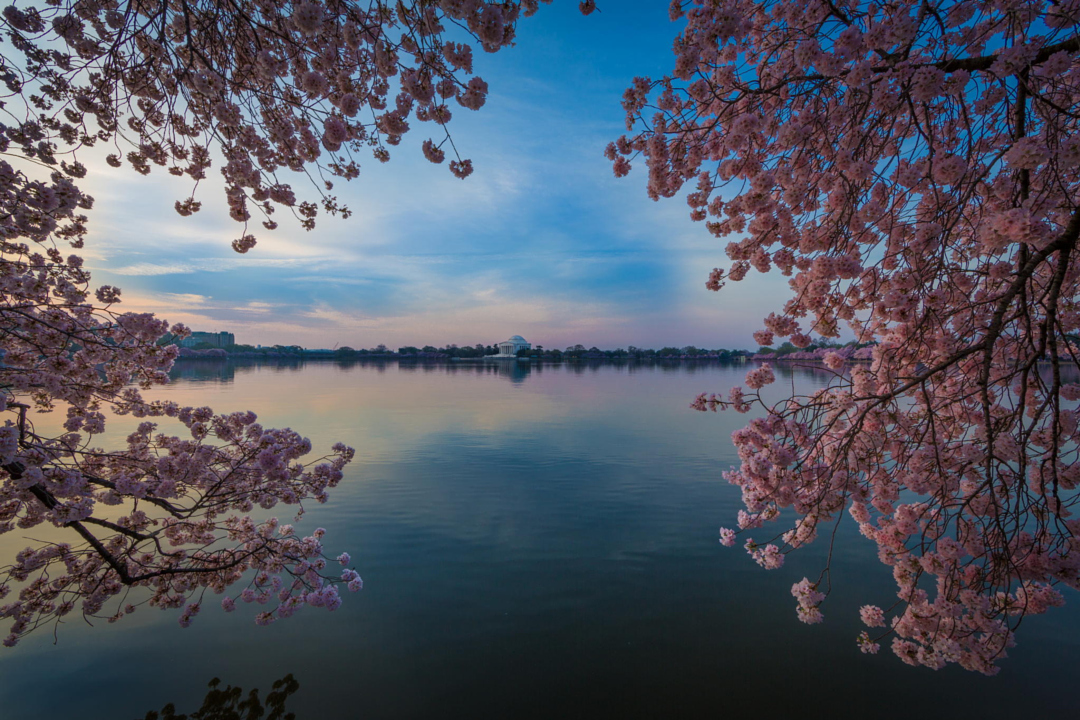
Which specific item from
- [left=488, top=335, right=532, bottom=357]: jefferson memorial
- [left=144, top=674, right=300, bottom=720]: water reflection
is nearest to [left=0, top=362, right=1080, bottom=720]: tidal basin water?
[left=144, top=674, right=300, bottom=720]: water reflection

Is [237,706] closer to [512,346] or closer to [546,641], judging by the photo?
[546,641]

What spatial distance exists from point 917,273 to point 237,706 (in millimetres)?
6460

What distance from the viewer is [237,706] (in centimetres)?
361

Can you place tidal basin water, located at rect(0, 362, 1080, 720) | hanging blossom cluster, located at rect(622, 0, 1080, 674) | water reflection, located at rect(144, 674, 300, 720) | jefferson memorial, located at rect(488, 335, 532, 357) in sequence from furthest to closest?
jefferson memorial, located at rect(488, 335, 532, 357), tidal basin water, located at rect(0, 362, 1080, 720), water reflection, located at rect(144, 674, 300, 720), hanging blossom cluster, located at rect(622, 0, 1080, 674)

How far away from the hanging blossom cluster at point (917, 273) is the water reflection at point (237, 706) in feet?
13.7

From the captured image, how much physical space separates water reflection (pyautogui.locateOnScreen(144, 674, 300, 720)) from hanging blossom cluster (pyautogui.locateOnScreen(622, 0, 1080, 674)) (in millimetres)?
4170

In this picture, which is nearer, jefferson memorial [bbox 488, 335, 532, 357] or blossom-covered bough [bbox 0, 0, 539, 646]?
blossom-covered bough [bbox 0, 0, 539, 646]

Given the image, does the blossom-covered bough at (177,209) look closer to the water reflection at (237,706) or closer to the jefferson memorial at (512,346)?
the water reflection at (237,706)

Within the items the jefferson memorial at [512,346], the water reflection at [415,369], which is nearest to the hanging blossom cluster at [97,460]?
the water reflection at [415,369]

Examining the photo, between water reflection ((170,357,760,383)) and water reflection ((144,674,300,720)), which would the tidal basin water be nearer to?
water reflection ((144,674,300,720))

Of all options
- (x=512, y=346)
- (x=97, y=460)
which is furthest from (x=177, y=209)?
(x=512, y=346)

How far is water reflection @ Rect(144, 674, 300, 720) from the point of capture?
3.52 m

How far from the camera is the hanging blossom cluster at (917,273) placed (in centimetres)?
270

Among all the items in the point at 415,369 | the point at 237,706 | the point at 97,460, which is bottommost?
the point at 237,706
